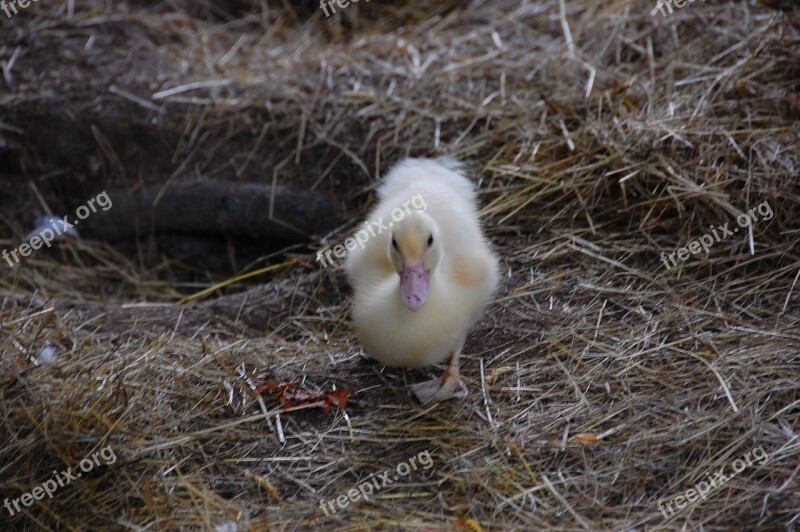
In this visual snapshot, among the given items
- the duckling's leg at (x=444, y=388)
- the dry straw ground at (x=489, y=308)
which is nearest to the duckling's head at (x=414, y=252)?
the duckling's leg at (x=444, y=388)

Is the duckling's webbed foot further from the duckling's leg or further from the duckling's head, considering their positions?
the duckling's head

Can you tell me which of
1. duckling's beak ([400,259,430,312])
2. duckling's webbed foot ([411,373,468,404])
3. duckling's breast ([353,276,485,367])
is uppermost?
duckling's beak ([400,259,430,312])

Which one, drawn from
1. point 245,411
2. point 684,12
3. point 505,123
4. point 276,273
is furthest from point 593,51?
point 245,411

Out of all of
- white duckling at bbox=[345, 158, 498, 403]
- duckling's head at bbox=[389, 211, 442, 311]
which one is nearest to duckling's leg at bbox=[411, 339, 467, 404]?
white duckling at bbox=[345, 158, 498, 403]

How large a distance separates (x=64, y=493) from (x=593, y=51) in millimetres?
3370

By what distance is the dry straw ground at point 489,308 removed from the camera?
8.67ft

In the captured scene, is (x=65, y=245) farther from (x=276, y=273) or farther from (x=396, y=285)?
(x=396, y=285)

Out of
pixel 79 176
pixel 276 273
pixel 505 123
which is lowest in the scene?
pixel 276 273

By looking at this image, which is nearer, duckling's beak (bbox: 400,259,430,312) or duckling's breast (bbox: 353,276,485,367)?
duckling's beak (bbox: 400,259,430,312)

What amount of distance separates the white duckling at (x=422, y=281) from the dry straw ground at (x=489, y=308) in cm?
18

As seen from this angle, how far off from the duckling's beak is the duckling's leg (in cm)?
34

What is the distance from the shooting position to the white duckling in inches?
110

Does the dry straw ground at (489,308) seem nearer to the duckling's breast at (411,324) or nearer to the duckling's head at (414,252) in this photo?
the duckling's breast at (411,324)

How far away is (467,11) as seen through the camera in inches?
214
